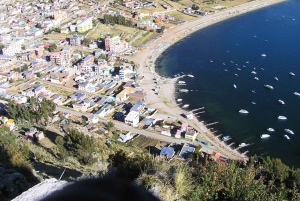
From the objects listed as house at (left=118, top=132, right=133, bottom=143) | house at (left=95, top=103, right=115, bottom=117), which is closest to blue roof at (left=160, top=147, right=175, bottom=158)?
house at (left=118, top=132, right=133, bottom=143)

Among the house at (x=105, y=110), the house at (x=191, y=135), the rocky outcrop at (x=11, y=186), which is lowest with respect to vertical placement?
the house at (x=105, y=110)

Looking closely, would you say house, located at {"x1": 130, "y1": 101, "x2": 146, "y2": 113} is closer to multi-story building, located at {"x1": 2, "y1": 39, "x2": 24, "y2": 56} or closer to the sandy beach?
the sandy beach

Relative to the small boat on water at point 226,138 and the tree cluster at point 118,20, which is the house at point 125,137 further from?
the tree cluster at point 118,20

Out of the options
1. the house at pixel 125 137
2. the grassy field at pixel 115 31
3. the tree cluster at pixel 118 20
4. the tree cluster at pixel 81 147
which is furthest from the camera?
the tree cluster at pixel 118 20

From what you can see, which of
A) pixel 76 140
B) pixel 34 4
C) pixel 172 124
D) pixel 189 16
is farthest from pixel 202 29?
pixel 76 140

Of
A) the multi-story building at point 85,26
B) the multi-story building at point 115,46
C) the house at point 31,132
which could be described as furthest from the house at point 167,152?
the multi-story building at point 85,26
